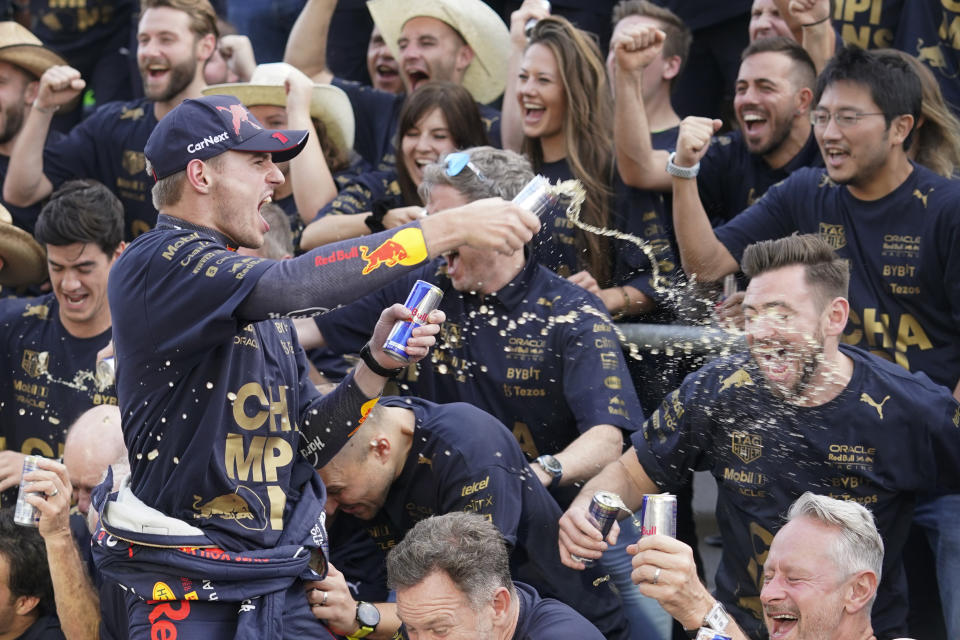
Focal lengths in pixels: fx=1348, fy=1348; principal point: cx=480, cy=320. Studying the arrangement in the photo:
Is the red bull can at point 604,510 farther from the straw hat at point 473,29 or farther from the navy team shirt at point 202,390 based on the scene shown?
the straw hat at point 473,29

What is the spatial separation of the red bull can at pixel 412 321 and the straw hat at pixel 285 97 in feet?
9.69

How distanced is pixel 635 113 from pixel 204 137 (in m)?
2.67

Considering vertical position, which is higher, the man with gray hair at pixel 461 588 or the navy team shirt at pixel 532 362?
the navy team shirt at pixel 532 362

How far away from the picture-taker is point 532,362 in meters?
5.61

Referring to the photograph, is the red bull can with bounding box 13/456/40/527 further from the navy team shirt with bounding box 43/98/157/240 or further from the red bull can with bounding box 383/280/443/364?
the navy team shirt with bounding box 43/98/157/240

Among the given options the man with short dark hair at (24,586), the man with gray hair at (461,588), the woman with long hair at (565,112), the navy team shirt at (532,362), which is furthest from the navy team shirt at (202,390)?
the woman with long hair at (565,112)

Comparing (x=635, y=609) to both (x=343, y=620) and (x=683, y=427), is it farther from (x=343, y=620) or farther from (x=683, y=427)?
(x=343, y=620)

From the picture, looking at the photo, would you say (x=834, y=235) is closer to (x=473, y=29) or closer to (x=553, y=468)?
(x=553, y=468)

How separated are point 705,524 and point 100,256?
135 inches

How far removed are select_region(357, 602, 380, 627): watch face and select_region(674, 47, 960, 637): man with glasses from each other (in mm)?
2221

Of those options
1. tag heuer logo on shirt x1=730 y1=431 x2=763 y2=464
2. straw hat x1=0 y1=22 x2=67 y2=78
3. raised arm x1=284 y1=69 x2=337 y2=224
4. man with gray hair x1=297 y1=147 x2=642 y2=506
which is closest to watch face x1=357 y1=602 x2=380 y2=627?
man with gray hair x1=297 y1=147 x2=642 y2=506

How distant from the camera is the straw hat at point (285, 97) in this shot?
7082mm

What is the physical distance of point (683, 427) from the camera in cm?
520

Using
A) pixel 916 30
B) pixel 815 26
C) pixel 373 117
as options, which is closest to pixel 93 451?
pixel 373 117
